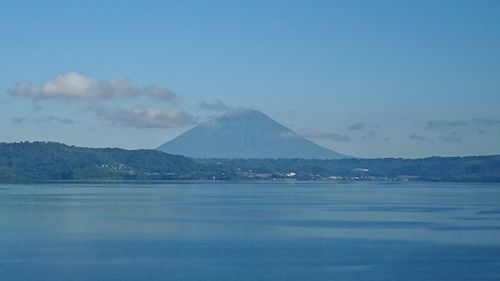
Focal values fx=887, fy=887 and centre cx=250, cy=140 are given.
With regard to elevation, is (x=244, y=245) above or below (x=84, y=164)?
below

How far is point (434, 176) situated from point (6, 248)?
129 meters

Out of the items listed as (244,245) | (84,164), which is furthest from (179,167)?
(244,245)

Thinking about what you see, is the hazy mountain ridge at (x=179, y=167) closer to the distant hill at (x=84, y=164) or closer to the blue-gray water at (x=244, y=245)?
the distant hill at (x=84, y=164)

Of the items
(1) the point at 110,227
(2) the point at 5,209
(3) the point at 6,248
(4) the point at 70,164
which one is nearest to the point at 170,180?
(4) the point at 70,164

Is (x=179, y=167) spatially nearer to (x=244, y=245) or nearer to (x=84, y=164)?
(x=84, y=164)

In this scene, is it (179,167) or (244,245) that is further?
(179,167)

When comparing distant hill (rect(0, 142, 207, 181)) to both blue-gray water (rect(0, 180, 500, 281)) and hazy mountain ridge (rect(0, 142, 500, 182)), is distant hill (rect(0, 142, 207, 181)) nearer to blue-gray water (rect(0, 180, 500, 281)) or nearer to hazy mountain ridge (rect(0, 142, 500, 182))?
hazy mountain ridge (rect(0, 142, 500, 182))

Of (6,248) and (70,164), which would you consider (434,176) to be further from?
(6,248)

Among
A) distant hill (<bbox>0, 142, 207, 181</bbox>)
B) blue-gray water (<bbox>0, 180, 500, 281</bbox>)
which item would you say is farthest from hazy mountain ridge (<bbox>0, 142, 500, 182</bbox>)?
blue-gray water (<bbox>0, 180, 500, 281</bbox>)

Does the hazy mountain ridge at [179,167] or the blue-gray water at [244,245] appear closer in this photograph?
the blue-gray water at [244,245]

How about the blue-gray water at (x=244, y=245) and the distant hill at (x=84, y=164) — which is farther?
the distant hill at (x=84, y=164)

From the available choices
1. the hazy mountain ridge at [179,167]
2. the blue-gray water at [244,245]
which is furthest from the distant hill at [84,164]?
the blue-gray water at [244,245]

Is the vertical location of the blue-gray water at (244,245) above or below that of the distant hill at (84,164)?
below

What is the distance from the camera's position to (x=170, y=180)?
13600 cm
